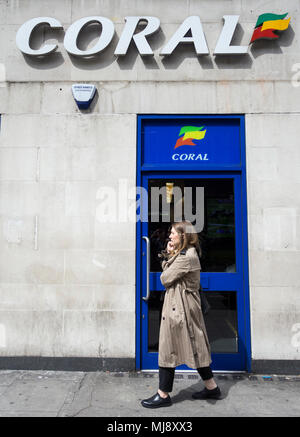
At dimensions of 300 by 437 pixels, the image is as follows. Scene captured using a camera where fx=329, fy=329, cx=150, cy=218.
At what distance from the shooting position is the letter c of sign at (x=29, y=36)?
4.75 m

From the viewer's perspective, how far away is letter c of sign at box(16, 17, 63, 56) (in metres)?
4.75

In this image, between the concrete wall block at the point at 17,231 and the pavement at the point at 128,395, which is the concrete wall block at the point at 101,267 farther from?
the pavement at the point at 128,395

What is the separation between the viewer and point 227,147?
4.78 m

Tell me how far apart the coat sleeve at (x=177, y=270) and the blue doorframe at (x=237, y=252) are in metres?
1.13

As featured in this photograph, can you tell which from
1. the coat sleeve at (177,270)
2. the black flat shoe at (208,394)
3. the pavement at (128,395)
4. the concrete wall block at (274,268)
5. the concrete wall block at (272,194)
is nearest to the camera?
the pavement at (128,395)

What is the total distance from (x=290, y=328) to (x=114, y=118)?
378 cm

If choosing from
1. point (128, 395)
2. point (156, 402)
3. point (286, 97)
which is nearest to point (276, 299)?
point (156, 402)

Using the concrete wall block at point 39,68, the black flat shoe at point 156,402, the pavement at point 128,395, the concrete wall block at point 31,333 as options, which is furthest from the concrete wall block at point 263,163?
the concrete wall block at point 31,333

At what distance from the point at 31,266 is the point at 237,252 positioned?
2.89 metres

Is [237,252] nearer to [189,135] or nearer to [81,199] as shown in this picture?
[189,135]

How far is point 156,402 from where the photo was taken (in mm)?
3402

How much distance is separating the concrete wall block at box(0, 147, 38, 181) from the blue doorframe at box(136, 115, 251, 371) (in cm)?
151

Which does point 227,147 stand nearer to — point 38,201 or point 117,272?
point 117,272

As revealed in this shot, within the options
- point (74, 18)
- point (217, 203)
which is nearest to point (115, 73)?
point (74, 18)
